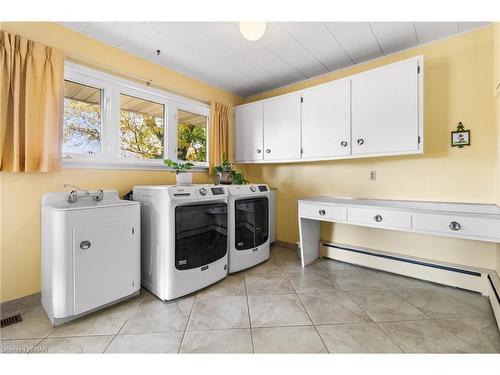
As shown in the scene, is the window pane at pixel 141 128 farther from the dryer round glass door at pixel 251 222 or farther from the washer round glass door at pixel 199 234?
the dryer round glass door at pixel 251 222

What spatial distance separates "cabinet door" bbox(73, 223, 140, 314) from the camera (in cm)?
154

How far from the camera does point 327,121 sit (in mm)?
2479

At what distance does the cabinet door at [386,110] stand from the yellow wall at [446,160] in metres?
0.33

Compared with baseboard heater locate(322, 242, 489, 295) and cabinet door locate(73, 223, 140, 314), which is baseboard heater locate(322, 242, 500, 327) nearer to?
baseboard heater locate(322, 242, 489, 295)

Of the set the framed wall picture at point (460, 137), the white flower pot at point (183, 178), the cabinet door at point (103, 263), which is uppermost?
the framed wall picture at point (460, 137)

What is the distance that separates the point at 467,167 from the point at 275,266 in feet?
6.81

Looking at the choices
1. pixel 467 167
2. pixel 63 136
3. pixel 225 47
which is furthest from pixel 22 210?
pixel 467 167

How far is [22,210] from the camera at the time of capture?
1699mm

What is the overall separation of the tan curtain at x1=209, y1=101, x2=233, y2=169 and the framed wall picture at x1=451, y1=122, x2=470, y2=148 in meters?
2.52

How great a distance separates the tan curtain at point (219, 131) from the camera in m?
3.06

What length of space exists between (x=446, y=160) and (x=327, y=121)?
3.81 ft

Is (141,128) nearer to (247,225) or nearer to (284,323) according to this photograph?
(247,225)

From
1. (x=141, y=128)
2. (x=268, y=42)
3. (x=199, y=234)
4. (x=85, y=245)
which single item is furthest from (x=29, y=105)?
(x=268, y=42)

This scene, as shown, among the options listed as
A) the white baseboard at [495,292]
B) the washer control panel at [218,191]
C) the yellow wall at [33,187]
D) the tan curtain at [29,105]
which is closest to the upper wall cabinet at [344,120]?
the washer control panel at [218,191]
